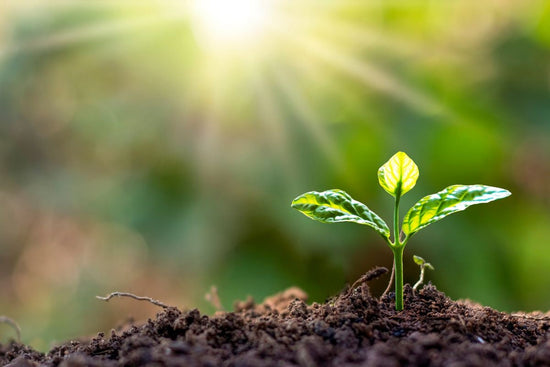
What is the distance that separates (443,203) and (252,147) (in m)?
2.74

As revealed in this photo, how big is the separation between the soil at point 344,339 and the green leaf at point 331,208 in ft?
0.45

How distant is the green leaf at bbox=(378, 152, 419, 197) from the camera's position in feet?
3.05

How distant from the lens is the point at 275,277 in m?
3.34

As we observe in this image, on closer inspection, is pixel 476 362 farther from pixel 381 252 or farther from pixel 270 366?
pixel 381 252

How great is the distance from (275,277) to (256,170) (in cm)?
73

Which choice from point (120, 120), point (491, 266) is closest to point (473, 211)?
point (491, 266)

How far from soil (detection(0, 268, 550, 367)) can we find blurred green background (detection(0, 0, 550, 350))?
218 cm

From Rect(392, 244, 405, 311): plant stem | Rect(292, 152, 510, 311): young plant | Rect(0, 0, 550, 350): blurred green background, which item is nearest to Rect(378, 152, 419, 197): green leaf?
Rect(292, 152, 510, 311): young plant

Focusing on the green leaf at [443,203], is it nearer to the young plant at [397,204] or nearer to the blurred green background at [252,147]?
the young plant at [397,204]

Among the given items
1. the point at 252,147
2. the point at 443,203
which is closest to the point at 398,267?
the point at 443,203

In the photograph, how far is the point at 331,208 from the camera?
3.08 feet

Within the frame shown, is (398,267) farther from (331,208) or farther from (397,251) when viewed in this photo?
(331,208)

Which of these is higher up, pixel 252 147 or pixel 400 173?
pixel 252 147

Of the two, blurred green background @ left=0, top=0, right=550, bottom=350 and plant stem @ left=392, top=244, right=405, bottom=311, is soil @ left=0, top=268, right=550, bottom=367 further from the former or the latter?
blurred green background @ left=0, top=0, right=550, bottom=350
